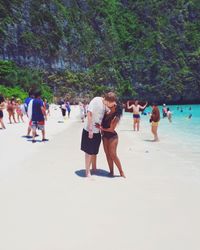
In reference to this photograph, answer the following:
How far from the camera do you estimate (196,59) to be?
118188 mm

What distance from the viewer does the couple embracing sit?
738 cm

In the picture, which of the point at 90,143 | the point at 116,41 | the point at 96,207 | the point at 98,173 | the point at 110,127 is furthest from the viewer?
the point at 116,41

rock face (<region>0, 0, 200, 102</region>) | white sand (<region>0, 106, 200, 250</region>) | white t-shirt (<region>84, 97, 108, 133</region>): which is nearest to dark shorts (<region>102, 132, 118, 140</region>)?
white t-shirt (<region>84, 97, 108, 133</region>)

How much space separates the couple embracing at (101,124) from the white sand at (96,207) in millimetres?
643

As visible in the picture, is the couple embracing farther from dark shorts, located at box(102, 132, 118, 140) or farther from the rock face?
the rock face

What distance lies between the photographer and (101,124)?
25.0 ft

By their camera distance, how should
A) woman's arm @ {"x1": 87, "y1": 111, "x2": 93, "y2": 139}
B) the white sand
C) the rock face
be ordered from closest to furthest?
the white sand, woman's arm @ {"x1": 87, "y1": 111, "x2": 93, "y2": 139}, the rock face

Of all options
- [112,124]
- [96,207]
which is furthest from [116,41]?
[96,207]

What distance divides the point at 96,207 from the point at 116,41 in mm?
108912

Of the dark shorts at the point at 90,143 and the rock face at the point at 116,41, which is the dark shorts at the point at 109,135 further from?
the rock face at the point at 116,41

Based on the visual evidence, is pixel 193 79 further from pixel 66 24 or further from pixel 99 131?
pixel 99 131

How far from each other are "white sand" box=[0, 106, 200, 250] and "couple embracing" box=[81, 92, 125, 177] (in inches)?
25.3

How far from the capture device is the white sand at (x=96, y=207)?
464cm

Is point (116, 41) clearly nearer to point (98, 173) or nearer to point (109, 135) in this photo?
point (98, 173)
